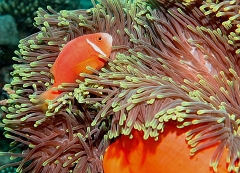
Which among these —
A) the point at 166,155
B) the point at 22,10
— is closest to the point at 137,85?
the point at 166,155

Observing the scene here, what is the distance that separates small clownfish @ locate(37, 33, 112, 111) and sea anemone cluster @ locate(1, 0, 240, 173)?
0.07m

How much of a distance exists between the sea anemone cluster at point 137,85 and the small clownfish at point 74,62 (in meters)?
0.07

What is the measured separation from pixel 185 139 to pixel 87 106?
802 millimetres

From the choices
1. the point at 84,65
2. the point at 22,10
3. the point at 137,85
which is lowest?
the point at 22,10

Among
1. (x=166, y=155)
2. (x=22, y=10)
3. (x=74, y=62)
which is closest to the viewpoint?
(x=166, y=155)

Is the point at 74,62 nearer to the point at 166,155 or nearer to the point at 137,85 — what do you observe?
the point at 137,85

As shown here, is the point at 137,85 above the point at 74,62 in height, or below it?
above

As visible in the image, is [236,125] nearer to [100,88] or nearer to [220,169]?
[220,169]

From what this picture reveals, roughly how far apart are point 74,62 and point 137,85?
23.6 inches

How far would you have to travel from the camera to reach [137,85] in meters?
1.71

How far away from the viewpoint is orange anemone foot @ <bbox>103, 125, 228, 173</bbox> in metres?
1.61

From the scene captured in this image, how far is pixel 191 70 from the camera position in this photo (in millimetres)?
1964

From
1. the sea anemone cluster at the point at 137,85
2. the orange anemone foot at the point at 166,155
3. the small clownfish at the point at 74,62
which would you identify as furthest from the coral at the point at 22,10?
the orange anemone foot at the point at 166,155

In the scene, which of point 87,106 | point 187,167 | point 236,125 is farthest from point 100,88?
point 236,125
